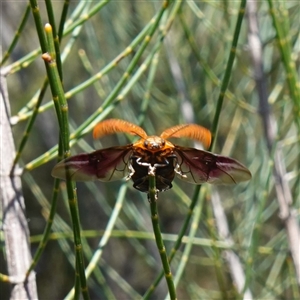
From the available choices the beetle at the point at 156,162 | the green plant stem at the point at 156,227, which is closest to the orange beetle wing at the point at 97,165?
the beetle at the point at 156,162

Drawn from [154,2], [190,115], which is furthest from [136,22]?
[190,115]

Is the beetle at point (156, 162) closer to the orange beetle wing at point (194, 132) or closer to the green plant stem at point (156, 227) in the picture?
the orange beetle wing at point (194, 132)

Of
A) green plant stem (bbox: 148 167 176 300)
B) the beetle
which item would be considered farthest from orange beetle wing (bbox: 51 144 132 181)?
green plant stem (bbox: 148 167 176 300)

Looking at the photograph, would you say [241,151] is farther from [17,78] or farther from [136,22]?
[17,78]

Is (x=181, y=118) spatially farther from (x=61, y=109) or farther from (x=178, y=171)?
(x=61, y=109)

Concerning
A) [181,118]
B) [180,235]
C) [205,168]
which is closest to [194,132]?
[205,168]
